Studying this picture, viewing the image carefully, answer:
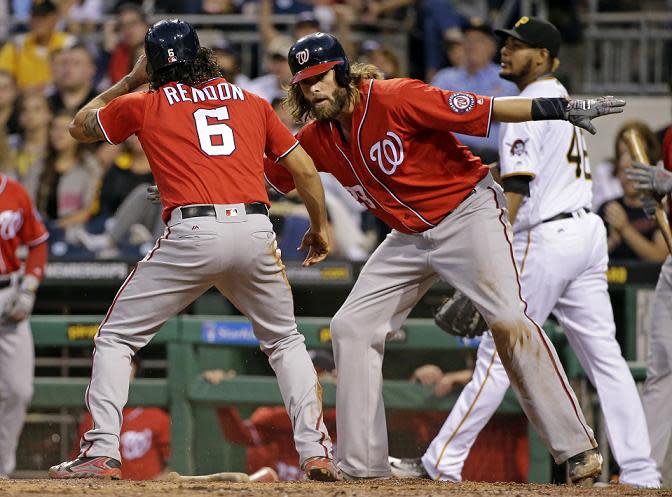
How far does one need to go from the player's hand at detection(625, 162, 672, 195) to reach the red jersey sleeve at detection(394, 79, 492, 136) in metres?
1.30

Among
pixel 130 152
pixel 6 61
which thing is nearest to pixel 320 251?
pixel 130 152

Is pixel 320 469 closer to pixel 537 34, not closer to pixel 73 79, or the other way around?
pixel 537 34

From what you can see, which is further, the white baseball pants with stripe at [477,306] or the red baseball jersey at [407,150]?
the white baseball pants with stripe at [477,306]

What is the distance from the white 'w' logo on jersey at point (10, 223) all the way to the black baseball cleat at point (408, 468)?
2.87 m

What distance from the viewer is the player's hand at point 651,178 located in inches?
234

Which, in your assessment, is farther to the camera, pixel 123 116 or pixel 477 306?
pixel 477 306

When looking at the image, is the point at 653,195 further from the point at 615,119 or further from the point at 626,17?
the point at 626,17

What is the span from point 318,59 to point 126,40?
20.2 feet

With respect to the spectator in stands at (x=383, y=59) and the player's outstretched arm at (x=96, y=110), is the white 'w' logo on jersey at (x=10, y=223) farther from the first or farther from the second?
the spectator in stands at (x=383, y=59)

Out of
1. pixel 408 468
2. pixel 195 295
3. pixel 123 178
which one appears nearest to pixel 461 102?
pixel 195 295

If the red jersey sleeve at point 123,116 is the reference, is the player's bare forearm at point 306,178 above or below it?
below

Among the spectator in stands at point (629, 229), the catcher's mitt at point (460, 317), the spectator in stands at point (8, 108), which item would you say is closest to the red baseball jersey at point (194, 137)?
the catcher's mitt at point (460, 317)

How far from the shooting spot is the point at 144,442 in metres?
7.38

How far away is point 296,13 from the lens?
429 inches
